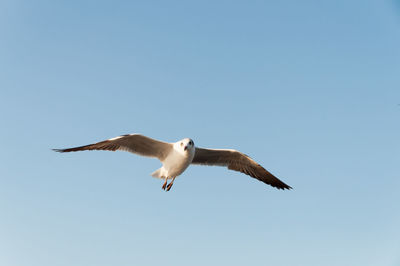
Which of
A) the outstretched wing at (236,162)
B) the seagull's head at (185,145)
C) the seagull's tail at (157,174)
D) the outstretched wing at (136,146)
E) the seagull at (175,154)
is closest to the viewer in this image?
the seagull's head at (185,145)

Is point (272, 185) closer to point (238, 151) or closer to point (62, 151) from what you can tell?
point (238, 151)

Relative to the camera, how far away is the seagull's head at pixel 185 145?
13.0 m

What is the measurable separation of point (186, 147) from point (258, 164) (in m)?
3.44

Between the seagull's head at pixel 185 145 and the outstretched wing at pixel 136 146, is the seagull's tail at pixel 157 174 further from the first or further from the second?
the seagull's head at pixel 185 145

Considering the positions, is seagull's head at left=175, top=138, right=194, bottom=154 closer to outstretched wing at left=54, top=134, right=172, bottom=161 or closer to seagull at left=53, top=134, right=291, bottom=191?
seagull at left=53, top=134, right=291, bottom=191

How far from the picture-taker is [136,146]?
46.0 ft

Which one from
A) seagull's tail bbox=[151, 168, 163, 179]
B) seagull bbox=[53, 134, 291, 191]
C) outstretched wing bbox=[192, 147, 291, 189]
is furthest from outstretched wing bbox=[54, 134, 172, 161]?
outstretched wing bbox=[192, 147, 291, 189]

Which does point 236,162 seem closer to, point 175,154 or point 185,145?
point 175,154

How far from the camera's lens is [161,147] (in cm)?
1394

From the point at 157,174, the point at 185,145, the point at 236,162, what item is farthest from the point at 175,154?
the point at 236,162

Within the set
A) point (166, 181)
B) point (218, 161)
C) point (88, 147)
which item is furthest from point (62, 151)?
point (218, 161)

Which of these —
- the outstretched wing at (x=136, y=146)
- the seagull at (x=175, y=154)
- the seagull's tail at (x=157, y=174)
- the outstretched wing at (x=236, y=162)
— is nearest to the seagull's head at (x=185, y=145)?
the seagull at (x=175, y=154)

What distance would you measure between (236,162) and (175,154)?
9.23 feet

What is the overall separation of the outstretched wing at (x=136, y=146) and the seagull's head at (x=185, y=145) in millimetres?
522
